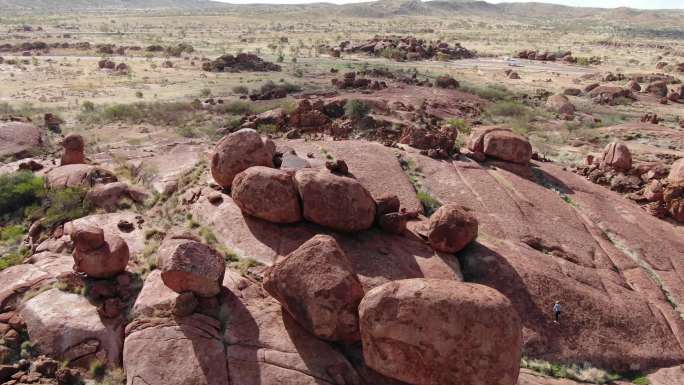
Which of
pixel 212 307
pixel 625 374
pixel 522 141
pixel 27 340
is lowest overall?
pixel 625 374

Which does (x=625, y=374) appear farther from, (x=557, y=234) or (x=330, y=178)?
(x=330, y=178)

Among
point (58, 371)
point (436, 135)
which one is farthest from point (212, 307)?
point (436, 135)

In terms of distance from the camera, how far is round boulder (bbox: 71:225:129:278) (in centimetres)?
1304

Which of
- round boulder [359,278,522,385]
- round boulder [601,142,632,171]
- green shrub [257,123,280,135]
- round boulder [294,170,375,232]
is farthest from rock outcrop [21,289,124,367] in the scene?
round boulder [601,142,632,171]

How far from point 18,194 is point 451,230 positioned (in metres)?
17.0

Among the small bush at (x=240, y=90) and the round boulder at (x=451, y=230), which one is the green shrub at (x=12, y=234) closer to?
the round boulder at (x=451, y=230)

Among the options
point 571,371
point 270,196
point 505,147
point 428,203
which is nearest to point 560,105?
point 505,147

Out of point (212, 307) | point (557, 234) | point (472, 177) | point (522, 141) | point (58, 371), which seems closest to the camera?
point (58, 371)

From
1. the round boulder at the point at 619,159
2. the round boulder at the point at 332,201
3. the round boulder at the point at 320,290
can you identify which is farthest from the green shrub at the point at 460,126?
the round boulder at the point at 320,290

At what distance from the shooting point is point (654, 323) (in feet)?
48.1

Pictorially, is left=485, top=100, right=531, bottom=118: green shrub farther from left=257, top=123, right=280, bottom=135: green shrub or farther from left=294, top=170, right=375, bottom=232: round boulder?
left=294, top=170, right=375, bottom=232: round boulder

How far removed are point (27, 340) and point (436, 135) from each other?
17627 millimetres

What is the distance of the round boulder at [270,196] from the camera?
14680mm

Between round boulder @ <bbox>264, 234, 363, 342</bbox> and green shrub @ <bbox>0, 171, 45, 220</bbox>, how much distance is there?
44.3ft
